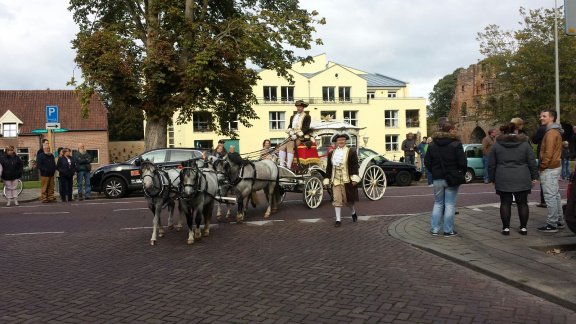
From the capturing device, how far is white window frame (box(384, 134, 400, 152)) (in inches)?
2499

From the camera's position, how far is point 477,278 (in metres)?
6.36

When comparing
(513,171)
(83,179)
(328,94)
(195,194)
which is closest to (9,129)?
(328,94)

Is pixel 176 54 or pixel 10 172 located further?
pixel 176 54

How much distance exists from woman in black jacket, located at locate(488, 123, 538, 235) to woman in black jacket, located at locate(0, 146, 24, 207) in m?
15.0

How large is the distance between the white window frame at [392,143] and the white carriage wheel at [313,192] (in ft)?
169

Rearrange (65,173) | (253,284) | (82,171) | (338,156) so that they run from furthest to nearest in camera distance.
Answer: (82,171) < (65,173) < (338,156) < (253,284)

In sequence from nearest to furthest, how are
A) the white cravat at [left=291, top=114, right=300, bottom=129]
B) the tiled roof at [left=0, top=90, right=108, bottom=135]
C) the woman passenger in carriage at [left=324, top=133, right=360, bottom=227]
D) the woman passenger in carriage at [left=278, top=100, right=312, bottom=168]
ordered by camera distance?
the woman passenger in carriage at [left=324, top=133, right=360, bottom=227]
the woman passenger in carriage at [left=278, top=100, right=312, bottom=168]
the white cravat at [left=291, top=114, right=300, bottom=129]
the tiled roof at [left=0, top=90, right=108, bottom=135]

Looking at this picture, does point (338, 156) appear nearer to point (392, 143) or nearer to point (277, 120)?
point (277, 120)

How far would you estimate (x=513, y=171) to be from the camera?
8484 millimetres

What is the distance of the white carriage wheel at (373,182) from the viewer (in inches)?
571

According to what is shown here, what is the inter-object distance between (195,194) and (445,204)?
441 cm

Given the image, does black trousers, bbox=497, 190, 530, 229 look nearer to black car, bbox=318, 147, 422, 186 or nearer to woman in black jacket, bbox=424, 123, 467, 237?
woman in black jacket, bbox=424, 123, 467, 237

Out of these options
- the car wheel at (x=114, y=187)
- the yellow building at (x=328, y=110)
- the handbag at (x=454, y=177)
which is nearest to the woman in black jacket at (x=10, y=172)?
the car wheel at (x=114, y=187)

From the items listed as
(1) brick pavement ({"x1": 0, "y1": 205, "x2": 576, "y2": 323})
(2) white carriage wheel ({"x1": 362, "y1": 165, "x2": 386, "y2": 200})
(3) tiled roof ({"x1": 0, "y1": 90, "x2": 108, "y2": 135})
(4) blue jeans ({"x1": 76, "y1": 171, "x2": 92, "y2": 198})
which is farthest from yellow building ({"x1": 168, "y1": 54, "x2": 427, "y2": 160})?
(1) brick pavement ({"x1": 0, "y1": 205, "x2": 576, "y2": 323})
